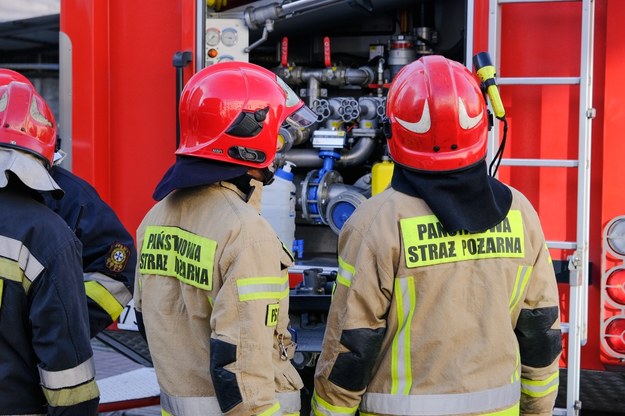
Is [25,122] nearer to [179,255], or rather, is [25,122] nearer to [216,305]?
[179,255]

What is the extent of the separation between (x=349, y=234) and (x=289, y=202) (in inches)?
86.1

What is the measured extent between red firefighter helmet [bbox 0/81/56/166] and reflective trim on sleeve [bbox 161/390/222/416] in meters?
0.75

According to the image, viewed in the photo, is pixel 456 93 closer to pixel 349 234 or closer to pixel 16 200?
pixel 349 234

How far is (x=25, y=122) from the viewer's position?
7.86 feet

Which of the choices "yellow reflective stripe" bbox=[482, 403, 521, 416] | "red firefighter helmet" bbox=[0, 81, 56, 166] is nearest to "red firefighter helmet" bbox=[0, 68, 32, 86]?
"red firefighter helmet" bbox=[0, 81, 56, 166]

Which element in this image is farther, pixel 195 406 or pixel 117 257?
pixel 117 257

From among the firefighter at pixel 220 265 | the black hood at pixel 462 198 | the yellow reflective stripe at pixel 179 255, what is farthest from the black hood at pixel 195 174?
the black hood at pixel 462 198

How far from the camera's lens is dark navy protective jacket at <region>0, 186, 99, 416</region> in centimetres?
213

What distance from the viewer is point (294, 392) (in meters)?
2.31

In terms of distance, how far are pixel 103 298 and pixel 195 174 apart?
0.97 metres

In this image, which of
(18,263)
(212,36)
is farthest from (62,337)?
(212,36)

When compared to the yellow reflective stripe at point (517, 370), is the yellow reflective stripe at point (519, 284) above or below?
above

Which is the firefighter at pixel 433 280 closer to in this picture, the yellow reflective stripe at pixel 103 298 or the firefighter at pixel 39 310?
the firefighter at pixel 39 310

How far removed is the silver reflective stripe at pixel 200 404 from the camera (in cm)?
218
